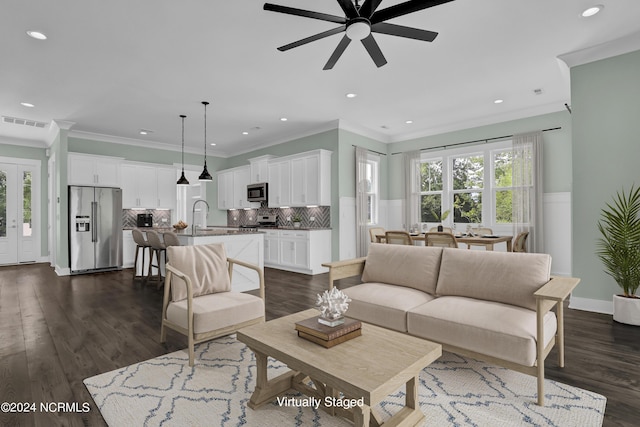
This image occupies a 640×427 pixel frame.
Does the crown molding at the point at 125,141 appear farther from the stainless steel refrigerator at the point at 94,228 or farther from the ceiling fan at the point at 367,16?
the ceiling fan at the point at 367,16

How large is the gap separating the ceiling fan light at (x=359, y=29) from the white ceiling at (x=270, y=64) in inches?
24.4

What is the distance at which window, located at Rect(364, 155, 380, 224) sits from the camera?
291 inches

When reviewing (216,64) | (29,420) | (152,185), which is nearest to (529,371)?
(29,420)

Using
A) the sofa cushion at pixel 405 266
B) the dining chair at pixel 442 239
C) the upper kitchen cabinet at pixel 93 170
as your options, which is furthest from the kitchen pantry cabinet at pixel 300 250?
the upper kitchen cabinet at pixel 93 170

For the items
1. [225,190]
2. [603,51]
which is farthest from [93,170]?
[603,51]

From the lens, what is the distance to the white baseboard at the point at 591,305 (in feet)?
12.0

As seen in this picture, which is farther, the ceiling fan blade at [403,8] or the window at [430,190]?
the window at [430,190]

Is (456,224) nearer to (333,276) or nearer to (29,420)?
(333,276)

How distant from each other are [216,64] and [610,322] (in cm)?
519

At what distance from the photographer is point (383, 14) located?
7.77 feet

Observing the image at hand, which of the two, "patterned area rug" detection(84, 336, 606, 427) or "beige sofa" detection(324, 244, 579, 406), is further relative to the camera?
"beige sofa" detection(324, 244, 579, 406)

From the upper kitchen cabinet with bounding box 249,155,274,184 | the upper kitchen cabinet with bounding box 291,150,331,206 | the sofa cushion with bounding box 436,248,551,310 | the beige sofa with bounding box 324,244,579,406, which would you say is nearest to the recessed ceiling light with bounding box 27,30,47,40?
the beige sofa with bounding box 324,244,579,406

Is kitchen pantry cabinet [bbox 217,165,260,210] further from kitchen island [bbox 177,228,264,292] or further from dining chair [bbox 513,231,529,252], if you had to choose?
dining chair [bbox 513,231,529,252]

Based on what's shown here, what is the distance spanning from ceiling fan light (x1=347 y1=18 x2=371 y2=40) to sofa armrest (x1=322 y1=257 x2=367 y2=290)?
6.25 ft
